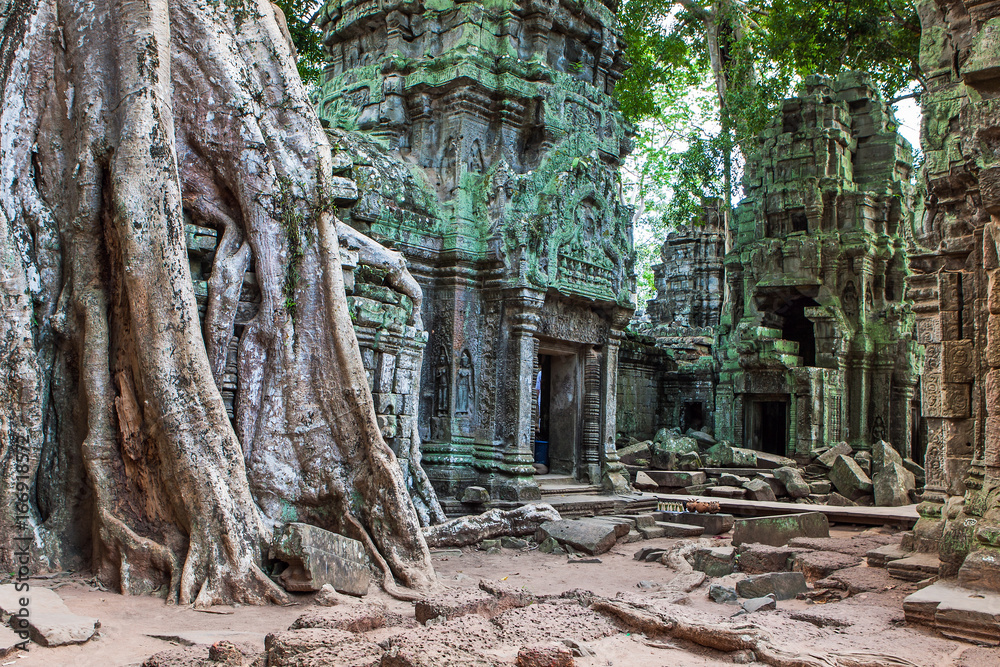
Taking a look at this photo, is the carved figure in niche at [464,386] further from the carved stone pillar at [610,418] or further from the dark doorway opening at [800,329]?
the dark doorway opening at [800,329]

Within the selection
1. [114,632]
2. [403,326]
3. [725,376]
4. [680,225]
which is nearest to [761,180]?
[725,376]

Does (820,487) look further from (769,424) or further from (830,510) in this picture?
(769,424)

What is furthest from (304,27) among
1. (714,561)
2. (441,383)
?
(714,561)

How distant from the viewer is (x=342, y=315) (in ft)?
17.9

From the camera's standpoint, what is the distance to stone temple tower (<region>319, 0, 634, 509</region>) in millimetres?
9211

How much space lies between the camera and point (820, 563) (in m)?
6.29

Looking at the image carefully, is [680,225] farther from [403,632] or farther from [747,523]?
[403,632]

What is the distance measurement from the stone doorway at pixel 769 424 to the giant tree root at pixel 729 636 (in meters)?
10.8

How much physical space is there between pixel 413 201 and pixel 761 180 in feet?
27.9

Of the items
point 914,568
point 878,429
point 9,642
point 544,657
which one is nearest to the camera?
point 9,642

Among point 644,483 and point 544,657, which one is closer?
point 544,657

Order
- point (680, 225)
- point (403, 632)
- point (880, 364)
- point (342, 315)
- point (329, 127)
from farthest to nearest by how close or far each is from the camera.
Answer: point (680, 225) → point (880, 364) → point (329, 127) → point (342, 315) → point (403, 632)

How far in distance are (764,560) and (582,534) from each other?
1636 millimetres

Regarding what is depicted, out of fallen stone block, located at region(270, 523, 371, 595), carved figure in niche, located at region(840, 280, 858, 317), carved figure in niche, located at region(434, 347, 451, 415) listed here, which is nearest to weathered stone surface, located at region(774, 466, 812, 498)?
carved figure in niche, located at region(840, 280, 858, 317)
